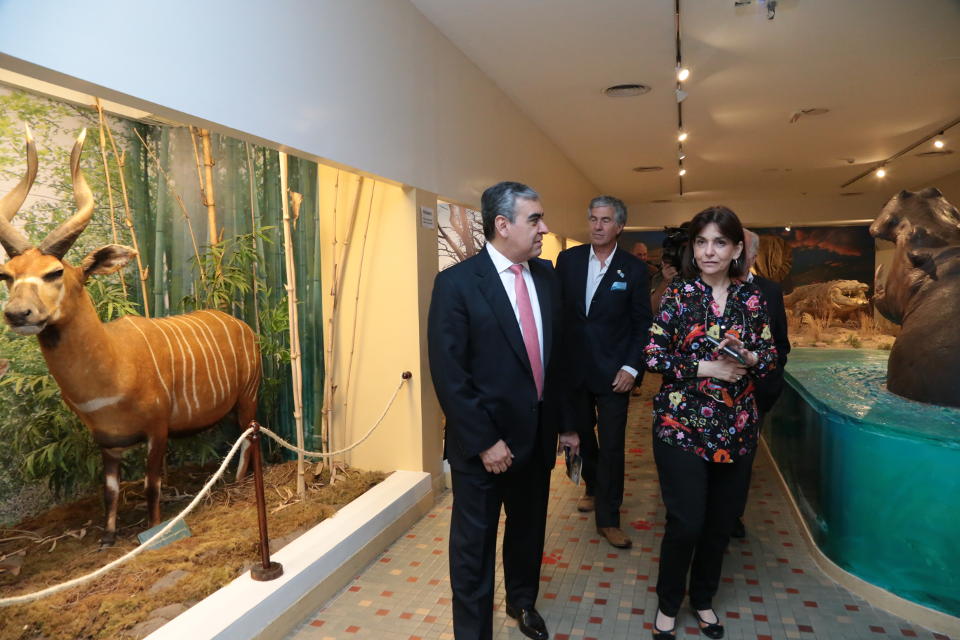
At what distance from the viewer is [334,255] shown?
4.13 metres

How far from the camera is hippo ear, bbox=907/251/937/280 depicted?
3.17 meters

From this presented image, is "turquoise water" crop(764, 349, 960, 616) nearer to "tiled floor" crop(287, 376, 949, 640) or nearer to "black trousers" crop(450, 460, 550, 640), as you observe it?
"tiled floor" crop(287, 376, 949, 640)

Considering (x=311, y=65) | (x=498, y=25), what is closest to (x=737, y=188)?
(x=498, y=25)

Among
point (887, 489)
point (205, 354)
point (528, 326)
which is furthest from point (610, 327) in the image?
A: point (205, 354)

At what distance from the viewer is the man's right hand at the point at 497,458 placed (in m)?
2.20

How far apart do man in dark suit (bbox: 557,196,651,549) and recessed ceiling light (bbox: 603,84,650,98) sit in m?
2.58

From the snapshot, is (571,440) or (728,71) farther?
(728,71)

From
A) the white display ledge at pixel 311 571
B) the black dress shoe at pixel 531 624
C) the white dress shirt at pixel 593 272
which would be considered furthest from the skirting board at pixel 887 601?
the white display ledge at pixel 311 571

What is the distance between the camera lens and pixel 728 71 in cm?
538

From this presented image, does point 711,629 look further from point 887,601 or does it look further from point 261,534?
point 261,534

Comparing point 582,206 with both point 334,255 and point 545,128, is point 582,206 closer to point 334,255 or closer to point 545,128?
point 545,128

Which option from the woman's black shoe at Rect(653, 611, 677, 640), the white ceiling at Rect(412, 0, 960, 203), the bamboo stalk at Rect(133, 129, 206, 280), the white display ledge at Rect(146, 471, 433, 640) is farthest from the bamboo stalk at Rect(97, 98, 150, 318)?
the woman's black shoe at Rect(653, 611, 677, 640)

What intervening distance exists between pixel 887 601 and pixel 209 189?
398 cm

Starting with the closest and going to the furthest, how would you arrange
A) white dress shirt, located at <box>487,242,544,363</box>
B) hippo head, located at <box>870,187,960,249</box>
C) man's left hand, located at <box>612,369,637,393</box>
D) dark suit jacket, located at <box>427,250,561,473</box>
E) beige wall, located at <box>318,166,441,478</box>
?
dark suit jacket, located at <box>427,250,561,473</box> → white dress shirt, located at <box>487,242,544,363</box> → hippo head, located at <box>870,187,960,249</box> → man's left hand, located at <box>612,369,637,393</box> → beige wall, located at <box>318,166,441,478</box>
